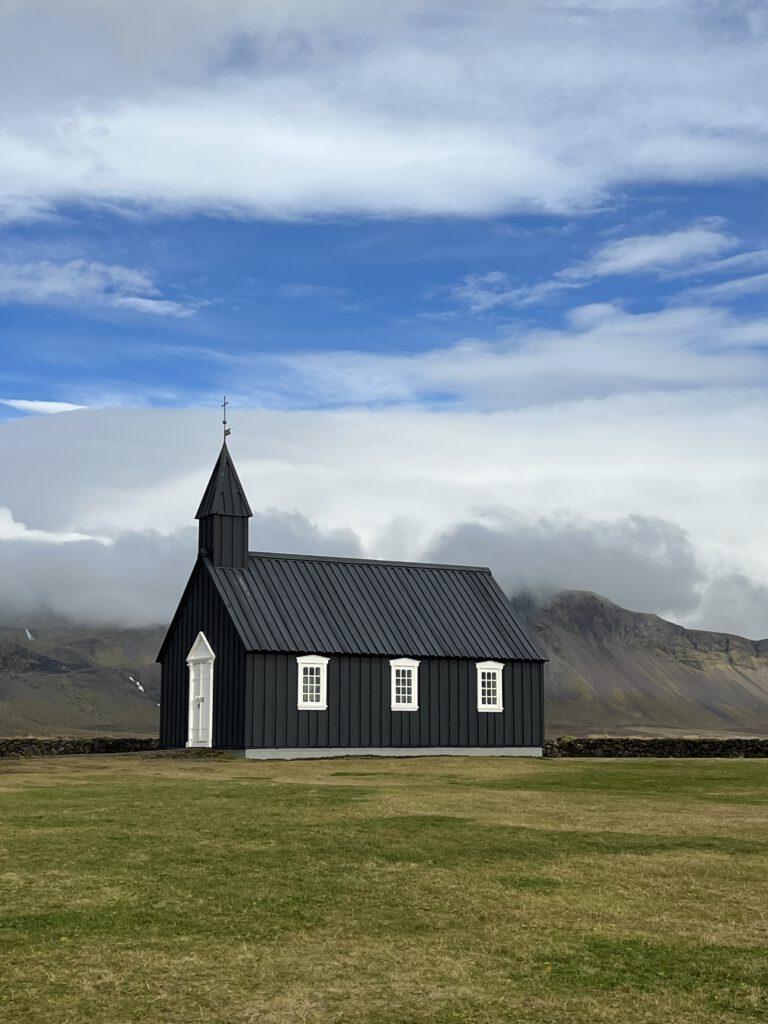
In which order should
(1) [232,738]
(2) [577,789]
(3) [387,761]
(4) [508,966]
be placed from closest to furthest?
(4) [508,966] < (2) [577,789] < (3) [387,761] < (1) [232,738]

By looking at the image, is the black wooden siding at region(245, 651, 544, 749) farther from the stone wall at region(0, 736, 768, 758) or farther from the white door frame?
the stone wall at region(0, 736, 768, 758)

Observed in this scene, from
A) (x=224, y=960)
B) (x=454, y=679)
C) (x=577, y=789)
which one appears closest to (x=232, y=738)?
(x=454, y=679)

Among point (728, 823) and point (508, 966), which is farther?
point (728, 823)

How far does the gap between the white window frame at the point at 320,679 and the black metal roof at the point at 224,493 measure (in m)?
6.75

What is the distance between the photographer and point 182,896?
559 inches

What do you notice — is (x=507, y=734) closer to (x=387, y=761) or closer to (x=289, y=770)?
(x=387, y=761)

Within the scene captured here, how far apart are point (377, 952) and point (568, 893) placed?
3.77 metres

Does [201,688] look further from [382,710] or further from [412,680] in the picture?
[412,680]

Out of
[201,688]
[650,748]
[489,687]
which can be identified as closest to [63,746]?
[201,688]

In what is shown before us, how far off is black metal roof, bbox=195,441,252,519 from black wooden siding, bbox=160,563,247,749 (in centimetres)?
227

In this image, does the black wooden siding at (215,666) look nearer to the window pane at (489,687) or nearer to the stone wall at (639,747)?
the stone wall at (639,747)

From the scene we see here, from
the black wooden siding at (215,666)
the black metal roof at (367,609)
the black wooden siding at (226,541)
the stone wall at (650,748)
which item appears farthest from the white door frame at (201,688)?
the stone wall at (650,748)

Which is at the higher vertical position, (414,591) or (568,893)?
(414,591)

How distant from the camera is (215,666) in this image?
151 ft
